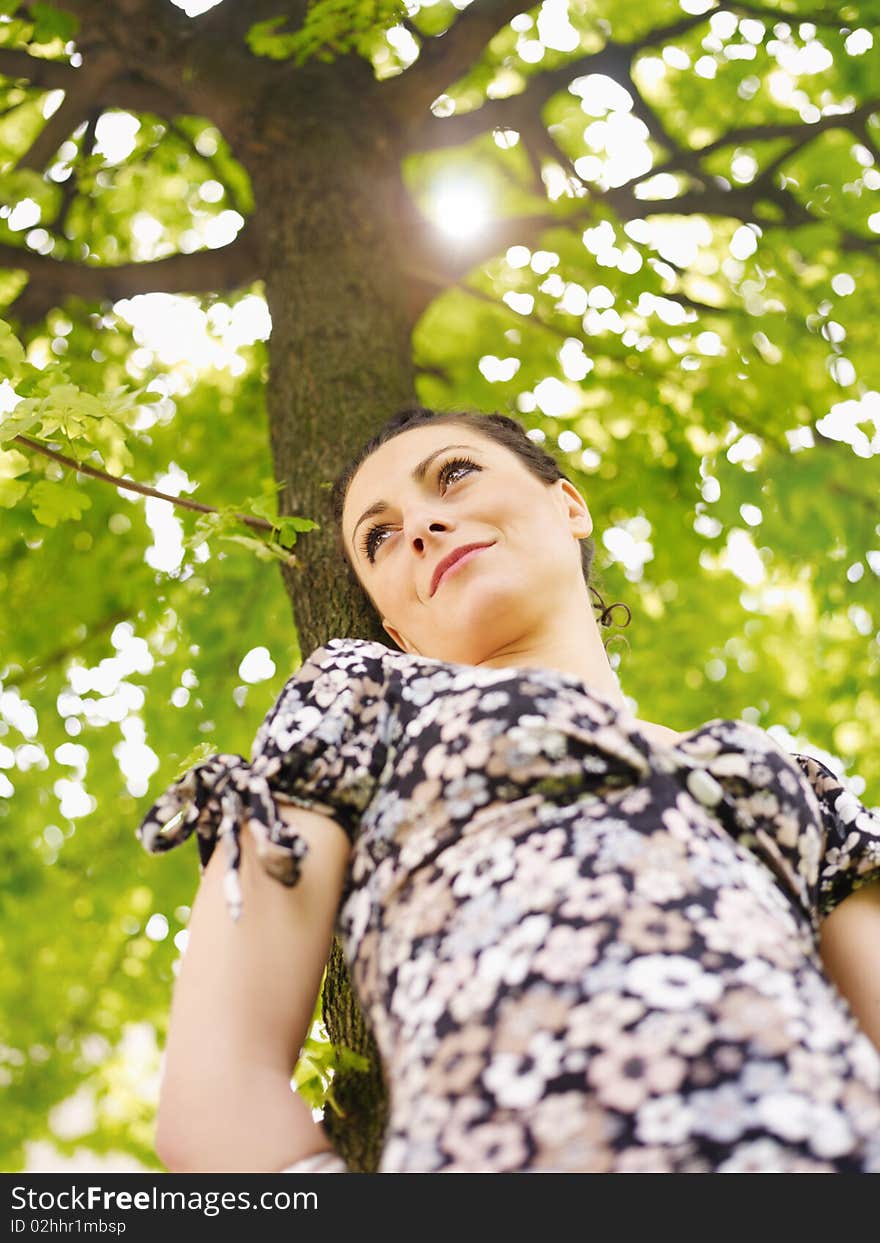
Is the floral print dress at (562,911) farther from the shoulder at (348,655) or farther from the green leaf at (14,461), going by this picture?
the green leaf at (14,461)

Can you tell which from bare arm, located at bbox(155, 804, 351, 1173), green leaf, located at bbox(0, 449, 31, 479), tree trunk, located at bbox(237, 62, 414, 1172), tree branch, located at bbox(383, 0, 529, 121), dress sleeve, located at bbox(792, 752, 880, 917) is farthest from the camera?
tree branch, located at bbox(383, 0, 529, 121)

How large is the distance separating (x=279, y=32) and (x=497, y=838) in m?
3.66

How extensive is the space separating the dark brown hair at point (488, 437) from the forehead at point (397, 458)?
47 mm

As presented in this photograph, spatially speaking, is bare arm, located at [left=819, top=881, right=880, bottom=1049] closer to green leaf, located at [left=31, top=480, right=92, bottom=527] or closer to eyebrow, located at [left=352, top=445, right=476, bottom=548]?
eyebrow, located at [left=352, top=445, right=476, bottom=548]

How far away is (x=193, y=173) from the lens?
5.89 meters

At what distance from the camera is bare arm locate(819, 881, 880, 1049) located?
1.91 meters

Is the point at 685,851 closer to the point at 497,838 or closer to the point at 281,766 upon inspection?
the point at 497,838

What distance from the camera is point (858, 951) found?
1973 mm

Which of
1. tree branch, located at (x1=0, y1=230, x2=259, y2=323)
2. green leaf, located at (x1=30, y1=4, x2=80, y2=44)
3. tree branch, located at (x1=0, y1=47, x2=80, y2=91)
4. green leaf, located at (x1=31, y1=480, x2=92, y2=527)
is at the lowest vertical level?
tree branch, located at (x1=0, y1=230, x2=259, y2=323)

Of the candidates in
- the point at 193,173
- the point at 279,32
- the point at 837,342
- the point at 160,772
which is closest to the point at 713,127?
the point at 837,342

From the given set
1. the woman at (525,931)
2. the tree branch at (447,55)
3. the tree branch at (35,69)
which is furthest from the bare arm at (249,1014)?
the tree branch at (35,69)

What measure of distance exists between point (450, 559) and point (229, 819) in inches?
31.5

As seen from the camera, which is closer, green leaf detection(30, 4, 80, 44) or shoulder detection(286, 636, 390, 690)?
shoulder detection(286, 636, 390, 690)

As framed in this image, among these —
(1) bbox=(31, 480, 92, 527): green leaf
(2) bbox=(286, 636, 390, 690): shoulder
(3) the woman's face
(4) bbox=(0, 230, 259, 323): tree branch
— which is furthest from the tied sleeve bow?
(4) bbox=(0, 230, 259, 323): tree branch
